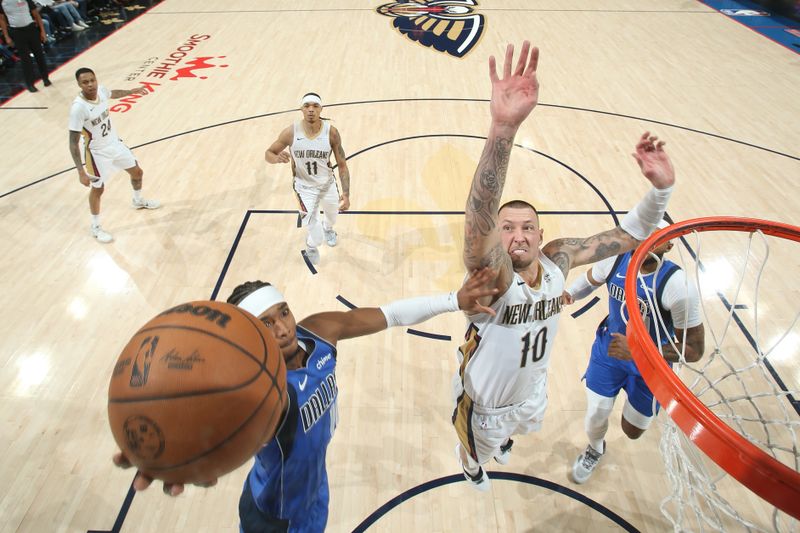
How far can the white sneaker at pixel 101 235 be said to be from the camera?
600 centimetres

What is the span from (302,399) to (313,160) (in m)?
3.53

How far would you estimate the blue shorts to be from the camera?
332cm

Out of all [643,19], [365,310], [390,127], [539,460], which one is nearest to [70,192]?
[390,127]

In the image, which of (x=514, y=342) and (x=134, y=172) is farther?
(x=134, y=172)

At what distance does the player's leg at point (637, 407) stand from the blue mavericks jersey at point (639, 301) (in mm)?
108

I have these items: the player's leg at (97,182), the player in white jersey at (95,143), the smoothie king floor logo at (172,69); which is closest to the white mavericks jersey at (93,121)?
the player in white jersey at (95,143)

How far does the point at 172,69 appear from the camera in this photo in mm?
10633

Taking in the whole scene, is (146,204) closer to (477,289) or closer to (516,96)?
(477,289)

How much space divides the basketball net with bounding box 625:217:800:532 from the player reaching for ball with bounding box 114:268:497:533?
889 millimetres

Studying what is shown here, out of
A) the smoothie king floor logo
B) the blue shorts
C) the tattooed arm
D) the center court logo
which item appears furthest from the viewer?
the center court logo

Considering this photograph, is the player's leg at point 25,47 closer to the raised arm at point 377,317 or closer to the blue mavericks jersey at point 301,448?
the raised arm at point 377,317

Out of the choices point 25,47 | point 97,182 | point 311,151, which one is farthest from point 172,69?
point 311,151

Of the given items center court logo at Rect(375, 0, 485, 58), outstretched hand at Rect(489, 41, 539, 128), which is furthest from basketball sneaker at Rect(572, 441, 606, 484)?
center court logo at Rect(375, 0, 485, 58)

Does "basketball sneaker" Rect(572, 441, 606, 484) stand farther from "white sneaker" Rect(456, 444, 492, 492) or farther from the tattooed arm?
the tattooed arm
